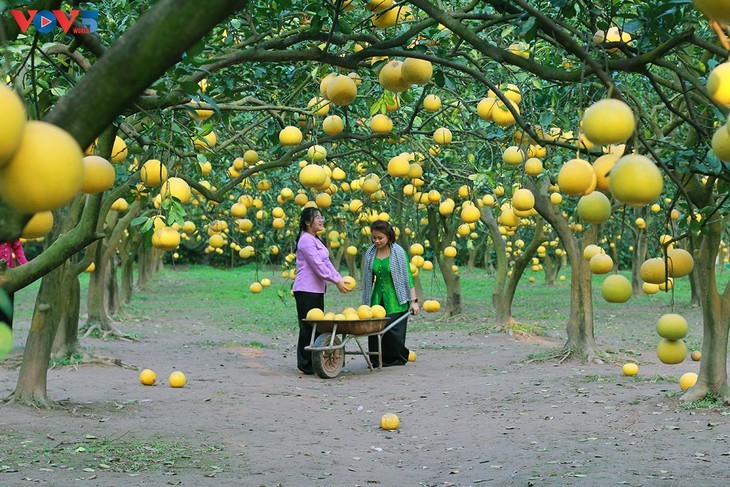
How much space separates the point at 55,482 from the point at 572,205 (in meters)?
14.0

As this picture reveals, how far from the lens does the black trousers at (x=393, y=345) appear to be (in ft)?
38.3

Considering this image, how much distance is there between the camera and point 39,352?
7586mm

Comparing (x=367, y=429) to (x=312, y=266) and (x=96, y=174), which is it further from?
(x=96, y=174)

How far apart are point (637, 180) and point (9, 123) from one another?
3.76ft

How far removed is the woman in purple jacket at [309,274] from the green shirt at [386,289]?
853 mm

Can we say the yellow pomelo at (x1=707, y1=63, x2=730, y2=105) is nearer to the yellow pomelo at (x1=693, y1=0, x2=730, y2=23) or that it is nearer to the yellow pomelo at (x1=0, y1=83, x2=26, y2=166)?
the yellow pomelo at (x1=693, y1=0, x2=730, y2=23)

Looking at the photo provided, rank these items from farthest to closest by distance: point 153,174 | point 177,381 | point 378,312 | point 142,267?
point 142,267, point 378,312, point 177,381, point 153,174

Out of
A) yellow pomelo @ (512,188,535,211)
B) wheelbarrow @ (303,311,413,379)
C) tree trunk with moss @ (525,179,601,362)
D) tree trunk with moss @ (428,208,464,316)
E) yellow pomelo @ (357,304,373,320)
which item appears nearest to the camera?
yellow pomelo @ (512,188,535,211)

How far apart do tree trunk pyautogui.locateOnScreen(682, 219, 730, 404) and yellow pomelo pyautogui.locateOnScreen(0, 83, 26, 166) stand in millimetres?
6848

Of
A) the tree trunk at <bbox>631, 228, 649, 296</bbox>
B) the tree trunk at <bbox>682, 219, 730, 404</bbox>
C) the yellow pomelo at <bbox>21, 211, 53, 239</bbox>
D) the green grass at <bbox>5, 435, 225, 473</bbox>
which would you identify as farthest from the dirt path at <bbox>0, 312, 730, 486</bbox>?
the tree trunk at <bbox>631, 228, 649, 296</bbox>

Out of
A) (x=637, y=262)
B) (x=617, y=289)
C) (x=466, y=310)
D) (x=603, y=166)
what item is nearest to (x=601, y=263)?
(x=617, y=289)

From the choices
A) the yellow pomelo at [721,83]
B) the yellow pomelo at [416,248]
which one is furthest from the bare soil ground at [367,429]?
the yellow pomelo at [721,83]

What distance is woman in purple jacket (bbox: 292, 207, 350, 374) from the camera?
35.0 feet

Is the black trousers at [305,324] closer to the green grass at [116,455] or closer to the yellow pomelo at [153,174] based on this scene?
the green grass at [116,455]
